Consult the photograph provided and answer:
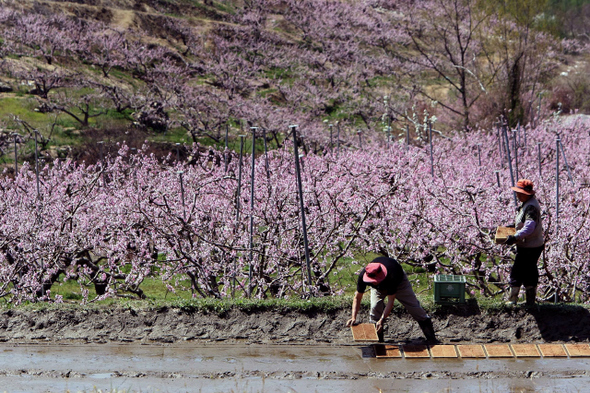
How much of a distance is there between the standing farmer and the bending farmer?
1.26 metres

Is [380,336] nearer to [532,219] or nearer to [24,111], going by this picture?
[532,219]

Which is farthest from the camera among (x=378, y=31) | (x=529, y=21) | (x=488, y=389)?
(x=378, y=31)

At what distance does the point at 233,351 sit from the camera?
8523mm

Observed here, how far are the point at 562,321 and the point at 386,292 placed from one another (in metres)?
2.52

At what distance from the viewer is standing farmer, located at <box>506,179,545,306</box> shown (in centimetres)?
812

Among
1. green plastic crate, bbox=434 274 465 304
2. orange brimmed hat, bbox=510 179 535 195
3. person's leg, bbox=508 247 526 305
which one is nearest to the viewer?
orange brimmed hat, bbox=510 179 535 195

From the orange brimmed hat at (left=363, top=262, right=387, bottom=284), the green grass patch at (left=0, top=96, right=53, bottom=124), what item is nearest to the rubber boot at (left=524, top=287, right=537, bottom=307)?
the orange brimmed hat at (left=363, top=262, right=387, bottom=284)

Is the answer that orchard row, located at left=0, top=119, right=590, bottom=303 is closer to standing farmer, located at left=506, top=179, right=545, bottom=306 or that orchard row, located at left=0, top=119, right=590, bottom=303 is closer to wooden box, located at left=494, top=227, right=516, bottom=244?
standing farmer, located at left=506, top=179, right=545, bottom=306

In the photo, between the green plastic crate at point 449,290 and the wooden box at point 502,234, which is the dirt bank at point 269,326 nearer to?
the green plastic crate at point 449,290

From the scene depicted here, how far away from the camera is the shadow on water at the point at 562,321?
8.77 metres

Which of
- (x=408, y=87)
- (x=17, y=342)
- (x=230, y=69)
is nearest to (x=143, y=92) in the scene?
(x=230, y=69)

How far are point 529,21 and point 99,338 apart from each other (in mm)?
27143

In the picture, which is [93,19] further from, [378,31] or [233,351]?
[233,351]

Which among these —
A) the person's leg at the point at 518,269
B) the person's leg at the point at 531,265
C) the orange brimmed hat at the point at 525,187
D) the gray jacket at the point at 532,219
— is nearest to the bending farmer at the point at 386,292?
the person's leg at the point at 518,269
